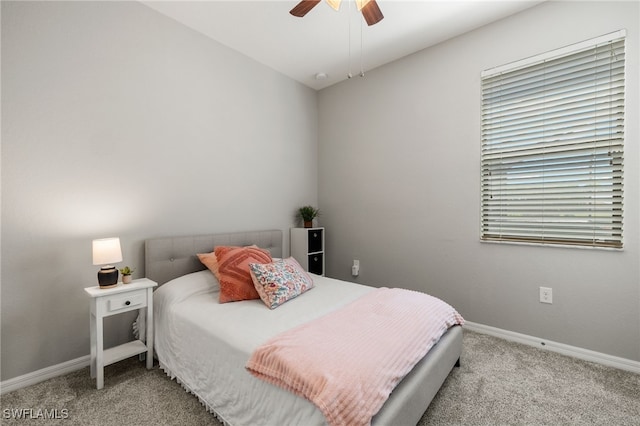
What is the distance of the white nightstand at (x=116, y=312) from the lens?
70.4 inches

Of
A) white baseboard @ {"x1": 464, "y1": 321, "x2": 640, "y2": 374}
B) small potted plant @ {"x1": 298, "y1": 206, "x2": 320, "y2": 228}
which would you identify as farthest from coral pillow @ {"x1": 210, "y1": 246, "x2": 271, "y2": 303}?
white baseboard @ {"x1": 464, "y1": 321, "x2": 640, "y2": 374}

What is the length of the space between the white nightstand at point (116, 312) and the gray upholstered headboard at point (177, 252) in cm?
18

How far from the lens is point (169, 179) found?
2.47 meters

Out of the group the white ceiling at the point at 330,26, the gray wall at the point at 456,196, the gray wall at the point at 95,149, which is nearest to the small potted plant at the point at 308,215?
the gray wall at the point at 456,196

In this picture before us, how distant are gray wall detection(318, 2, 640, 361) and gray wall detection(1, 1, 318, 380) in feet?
4.26

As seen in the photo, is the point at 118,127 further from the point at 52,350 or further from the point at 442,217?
the point at 442,217

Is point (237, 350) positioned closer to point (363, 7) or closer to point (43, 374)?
point (43, 374)

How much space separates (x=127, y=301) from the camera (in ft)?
6.27

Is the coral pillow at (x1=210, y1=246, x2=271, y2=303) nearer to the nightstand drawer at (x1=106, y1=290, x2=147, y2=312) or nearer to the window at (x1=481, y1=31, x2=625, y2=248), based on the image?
the nightstand drawer at (x1=106, y1=290, x2=147, y2=312)

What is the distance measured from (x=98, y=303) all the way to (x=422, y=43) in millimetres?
3460

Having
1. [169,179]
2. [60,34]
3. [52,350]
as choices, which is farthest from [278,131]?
[52,350]

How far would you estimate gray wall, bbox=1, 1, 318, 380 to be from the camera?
5.89 ft

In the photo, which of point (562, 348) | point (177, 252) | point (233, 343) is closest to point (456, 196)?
point (562, 348)

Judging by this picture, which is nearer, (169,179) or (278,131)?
(169,179)
